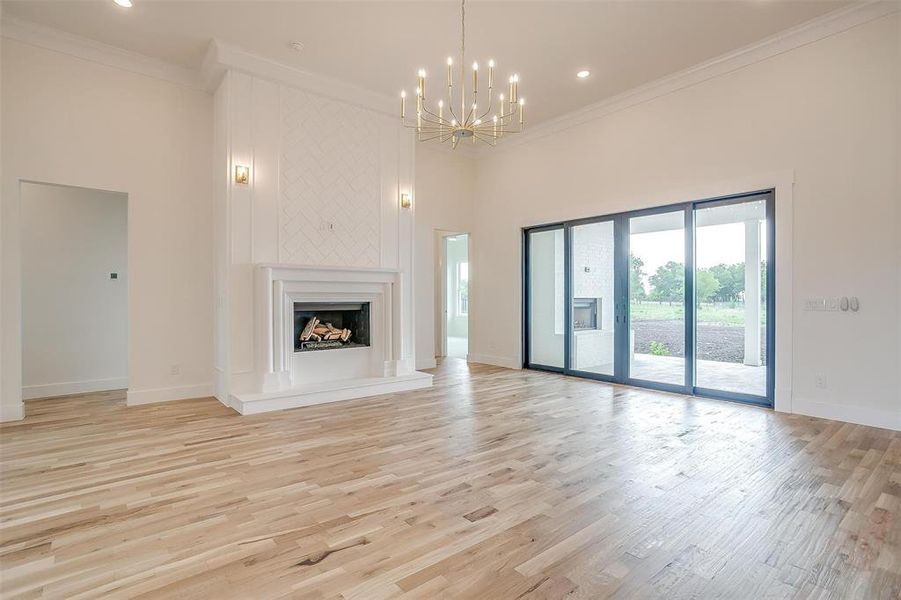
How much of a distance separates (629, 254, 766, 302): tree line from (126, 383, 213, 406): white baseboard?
556cm

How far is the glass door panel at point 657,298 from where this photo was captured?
5.49 meters

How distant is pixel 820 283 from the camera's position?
14.2 feet

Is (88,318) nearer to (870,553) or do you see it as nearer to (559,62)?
(559,62)

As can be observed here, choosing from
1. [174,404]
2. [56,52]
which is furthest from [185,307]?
[56,52]

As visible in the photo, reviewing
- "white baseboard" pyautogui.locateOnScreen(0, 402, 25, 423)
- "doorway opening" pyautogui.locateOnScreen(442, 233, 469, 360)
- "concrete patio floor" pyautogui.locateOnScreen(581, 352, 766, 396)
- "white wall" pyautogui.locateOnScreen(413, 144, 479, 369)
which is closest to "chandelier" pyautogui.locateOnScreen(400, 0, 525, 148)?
"white wall" pyautogui.locateOnScreen(413, 144, 479, 369)

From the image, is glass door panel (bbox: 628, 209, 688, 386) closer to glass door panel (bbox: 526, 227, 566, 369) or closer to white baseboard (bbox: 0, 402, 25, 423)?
glass door panel (bbox: 526, 227, 566, 369)

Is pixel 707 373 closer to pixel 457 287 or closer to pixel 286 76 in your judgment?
pixel 286 76

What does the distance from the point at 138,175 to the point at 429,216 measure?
13.3ft

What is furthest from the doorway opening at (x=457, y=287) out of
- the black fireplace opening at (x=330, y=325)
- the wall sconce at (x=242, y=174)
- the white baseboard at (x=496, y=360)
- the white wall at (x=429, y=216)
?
the wall sconce at (x=242, y=174)

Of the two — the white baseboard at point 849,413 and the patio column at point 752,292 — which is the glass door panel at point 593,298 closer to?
the patio column at point 752,292

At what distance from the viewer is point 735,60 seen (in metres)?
4.84

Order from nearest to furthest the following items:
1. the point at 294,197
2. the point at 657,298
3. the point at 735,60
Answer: the point at 735,60 < the point at 294,197 < the point at 657,298

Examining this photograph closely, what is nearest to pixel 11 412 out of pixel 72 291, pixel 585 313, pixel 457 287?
pixel 72 291

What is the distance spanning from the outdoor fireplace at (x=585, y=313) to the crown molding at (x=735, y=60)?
2576 mm
